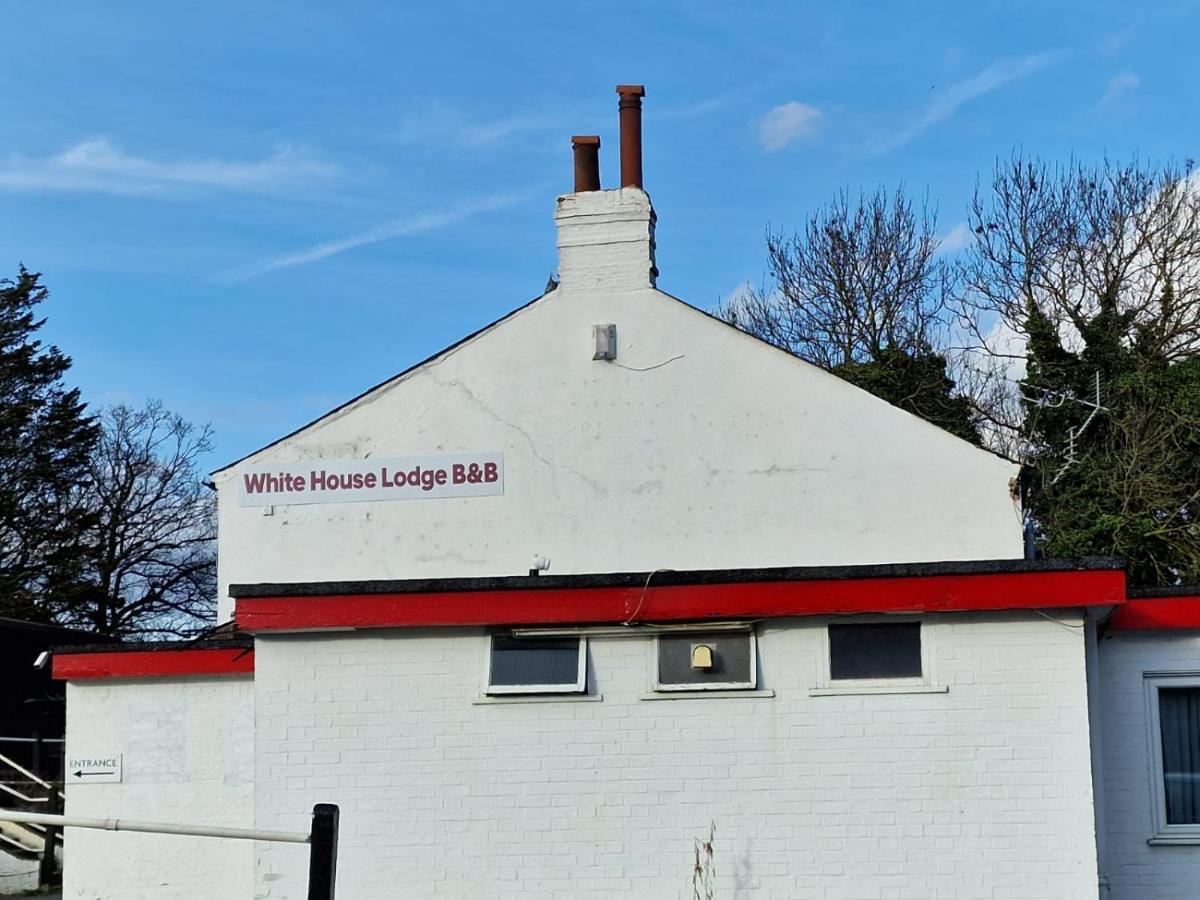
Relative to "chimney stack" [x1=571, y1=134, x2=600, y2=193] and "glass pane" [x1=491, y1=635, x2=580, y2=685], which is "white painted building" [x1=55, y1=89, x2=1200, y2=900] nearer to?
"glass pane" [x1=491, y1=635, x2=580, y2=685]

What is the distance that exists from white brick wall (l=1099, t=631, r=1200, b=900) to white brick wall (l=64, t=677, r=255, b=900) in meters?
7.37

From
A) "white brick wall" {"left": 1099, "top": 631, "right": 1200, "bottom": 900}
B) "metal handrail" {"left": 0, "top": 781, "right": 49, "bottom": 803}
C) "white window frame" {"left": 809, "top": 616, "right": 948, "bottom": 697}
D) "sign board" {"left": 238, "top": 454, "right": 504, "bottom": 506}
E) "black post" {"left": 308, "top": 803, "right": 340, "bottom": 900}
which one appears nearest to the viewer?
"black post" {"left": 308, "top": 803, "right": 340, "bottom": 900}

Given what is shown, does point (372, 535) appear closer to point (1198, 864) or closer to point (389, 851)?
point (389, 851)

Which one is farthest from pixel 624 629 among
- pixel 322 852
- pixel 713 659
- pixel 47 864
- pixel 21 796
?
pixel 21 796

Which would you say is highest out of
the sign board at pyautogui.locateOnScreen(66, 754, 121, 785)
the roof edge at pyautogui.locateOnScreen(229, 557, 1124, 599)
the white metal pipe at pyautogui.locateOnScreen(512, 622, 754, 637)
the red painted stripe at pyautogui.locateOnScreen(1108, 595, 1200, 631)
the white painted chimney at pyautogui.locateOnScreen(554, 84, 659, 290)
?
the white painted chimney at pyautogui.locateOnScreen(554, 84, 659, 290)

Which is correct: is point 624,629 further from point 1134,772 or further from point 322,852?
point 1134,772

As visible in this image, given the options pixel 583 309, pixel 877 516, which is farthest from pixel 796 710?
pixel 583 309

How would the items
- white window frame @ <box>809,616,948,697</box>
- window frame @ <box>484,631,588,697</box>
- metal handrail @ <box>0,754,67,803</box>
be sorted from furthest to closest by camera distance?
metal handrail @ <box>0,754,67,803</box> → window frame @ <box>484,631,588,697</box> → white window frame @ <box>809,616,948,697</box>

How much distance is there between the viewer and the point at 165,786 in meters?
14.2

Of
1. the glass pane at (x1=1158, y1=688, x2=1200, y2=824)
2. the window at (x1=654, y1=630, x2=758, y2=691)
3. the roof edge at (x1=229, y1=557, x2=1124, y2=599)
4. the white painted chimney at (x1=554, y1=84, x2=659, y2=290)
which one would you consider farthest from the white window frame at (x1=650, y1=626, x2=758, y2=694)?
the white painted chimney at (x1=554, y1=84, x2=659, y2=290)

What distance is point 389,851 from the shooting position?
1123cm

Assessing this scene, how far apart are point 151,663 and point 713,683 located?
5.74 metres

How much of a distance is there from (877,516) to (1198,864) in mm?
5035

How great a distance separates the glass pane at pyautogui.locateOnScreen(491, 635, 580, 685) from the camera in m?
11.4
